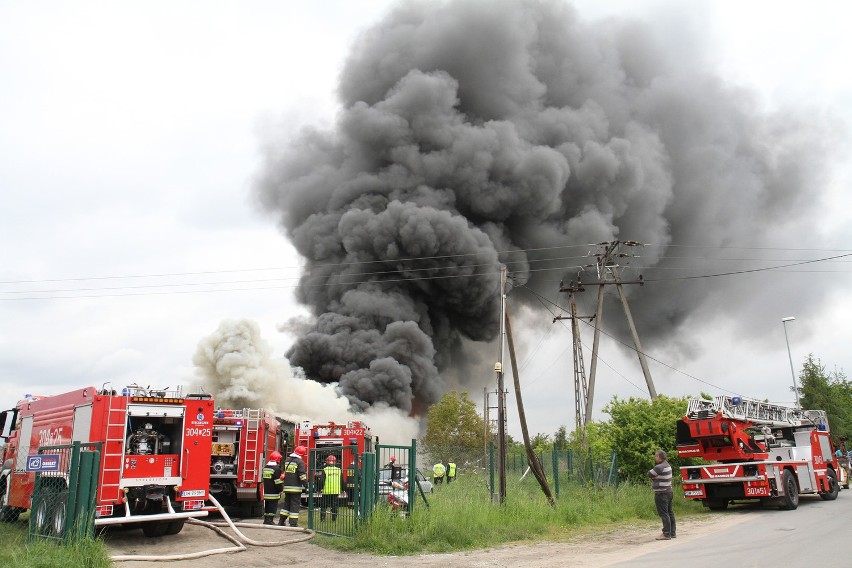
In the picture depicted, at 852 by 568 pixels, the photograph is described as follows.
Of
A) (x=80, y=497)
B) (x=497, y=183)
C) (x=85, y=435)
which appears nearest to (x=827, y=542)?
(x=80, y=497)

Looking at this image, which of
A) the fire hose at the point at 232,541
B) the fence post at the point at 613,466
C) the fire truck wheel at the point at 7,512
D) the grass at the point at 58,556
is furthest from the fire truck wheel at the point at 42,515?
the fence post at the point at 613,466

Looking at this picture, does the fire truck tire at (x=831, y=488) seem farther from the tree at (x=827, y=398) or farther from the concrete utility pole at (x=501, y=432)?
the tree at (x=827, y=398)

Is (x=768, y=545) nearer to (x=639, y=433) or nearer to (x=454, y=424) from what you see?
(x=639, y=433)

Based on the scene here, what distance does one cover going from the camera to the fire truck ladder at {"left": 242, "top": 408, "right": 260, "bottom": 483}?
14602 millimetres

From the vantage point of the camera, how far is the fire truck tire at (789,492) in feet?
49.9

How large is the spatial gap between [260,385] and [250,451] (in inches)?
514

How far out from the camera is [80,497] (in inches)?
327

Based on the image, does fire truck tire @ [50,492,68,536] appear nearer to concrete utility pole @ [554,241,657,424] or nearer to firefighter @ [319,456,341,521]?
firefighter @ [319,456,341,521]

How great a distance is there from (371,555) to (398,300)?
2417 cm

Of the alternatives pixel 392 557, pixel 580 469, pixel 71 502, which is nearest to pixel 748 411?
pixel 580 469

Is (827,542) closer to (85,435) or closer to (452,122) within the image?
(85,435)

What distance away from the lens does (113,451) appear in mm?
10375

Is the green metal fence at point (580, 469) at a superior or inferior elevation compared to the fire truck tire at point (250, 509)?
superior

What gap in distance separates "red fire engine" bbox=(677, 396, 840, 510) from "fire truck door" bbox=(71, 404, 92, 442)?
12.8 m
